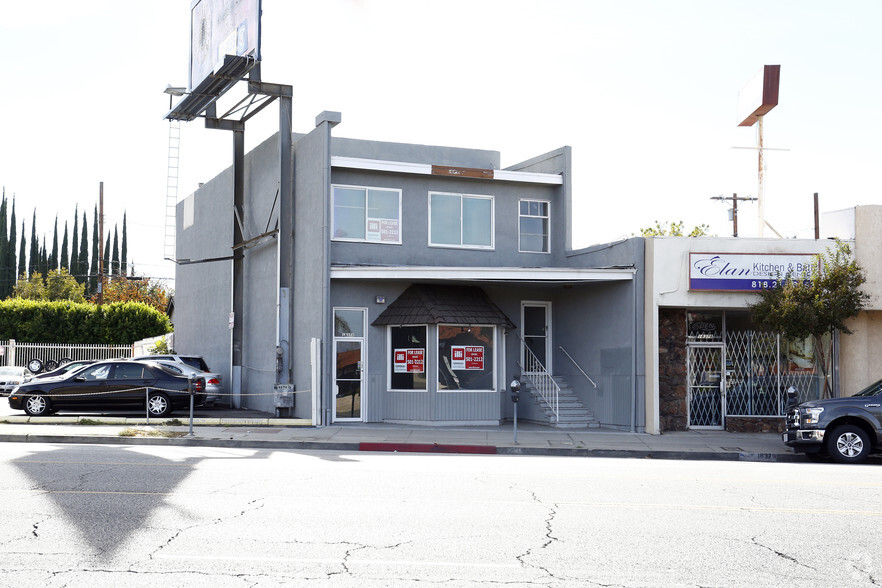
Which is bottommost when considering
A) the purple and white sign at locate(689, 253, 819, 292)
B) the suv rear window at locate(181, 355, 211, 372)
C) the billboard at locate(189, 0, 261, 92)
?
the suv rear window at locate(181, 355, 211, 372)

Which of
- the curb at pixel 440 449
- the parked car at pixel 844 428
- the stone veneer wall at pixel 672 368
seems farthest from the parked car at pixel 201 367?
the parked car at pixel 844 428

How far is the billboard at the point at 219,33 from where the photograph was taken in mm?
21969

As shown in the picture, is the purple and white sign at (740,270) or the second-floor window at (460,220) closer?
the purple and white sign at (740,270)

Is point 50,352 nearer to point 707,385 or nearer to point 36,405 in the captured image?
point 36,405

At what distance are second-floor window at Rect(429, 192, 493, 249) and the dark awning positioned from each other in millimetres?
1440

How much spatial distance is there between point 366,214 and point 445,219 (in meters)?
2.14

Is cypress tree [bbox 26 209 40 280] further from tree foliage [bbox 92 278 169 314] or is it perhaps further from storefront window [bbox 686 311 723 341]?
storefront window [bbox 686 311 723 341]

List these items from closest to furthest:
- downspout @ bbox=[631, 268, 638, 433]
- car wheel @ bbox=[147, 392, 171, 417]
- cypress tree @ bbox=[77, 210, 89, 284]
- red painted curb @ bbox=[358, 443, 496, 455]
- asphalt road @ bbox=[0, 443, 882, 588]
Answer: asphalt road @ bbox=[0, 443, 882, 588] < red painted curb @ bbox=[358, 443, 496, 455] < downspout @ bbox=[631, 268, 638, 433] < car wheel @ bbox=[147, 392, 171, 417] < cypress tree @ bbox=[77, 210, 89, 284]

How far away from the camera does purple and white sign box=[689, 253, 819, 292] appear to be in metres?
19.6

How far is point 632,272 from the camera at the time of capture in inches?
782

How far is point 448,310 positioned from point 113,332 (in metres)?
25.2

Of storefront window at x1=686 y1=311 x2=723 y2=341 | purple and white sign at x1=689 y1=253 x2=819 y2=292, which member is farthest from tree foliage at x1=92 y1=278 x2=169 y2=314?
purple and white sign at x1=689 y1=253 x2=819 y2=292

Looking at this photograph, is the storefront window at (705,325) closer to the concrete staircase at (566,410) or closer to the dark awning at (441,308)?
the concrete staircase at (566,410)

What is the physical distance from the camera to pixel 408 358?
69.1ft
